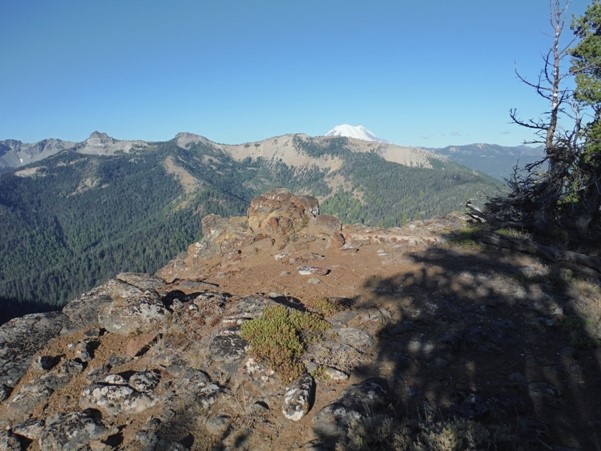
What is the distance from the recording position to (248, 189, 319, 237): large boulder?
2569cm

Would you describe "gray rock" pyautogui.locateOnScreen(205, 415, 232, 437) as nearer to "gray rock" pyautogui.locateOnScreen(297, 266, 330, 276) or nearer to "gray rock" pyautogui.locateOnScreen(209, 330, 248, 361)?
"gray rock" pyautogui.locateOnScreen(209, 330, 248, 361)

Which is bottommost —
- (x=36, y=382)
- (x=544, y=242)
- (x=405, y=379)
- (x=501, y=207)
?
(x=36, y=382)

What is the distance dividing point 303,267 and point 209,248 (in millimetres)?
11823

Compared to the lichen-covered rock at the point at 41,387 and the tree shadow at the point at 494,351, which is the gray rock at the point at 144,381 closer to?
the lichen-covered rock at the point at 41,387

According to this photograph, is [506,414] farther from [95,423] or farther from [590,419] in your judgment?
[95,423]

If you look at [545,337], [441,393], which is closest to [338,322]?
[441,393]

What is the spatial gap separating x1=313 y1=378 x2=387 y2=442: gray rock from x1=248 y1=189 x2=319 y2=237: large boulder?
1658 centimetres

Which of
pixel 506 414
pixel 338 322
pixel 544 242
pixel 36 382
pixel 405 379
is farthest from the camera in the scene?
pixel 544 242

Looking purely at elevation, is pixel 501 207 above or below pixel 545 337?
above

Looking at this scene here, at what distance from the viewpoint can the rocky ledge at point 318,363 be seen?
822 cm

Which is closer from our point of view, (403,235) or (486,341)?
(486,341)

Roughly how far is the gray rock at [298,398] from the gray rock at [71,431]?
4.33 metres

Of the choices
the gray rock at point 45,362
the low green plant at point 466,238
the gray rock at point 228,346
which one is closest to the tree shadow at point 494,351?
the low green plant at point 466,238

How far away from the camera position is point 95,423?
9180mm
